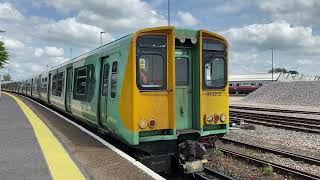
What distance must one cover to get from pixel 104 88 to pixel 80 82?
3031mm

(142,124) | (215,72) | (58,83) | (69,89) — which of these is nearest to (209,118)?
(215,72)

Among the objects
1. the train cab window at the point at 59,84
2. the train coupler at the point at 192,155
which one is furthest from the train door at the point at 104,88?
the train cab window at the point at 59,84

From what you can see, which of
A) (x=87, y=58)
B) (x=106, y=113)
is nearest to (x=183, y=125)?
(x=106, y=113)

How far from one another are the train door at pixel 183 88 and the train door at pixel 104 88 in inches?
69.8

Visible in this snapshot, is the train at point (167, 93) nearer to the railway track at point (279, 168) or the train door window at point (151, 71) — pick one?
the train door window at point (151, 71)

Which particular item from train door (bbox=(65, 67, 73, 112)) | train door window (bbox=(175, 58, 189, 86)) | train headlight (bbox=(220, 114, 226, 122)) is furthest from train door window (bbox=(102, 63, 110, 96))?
train door (bbox=(65, 67, 73, 112))

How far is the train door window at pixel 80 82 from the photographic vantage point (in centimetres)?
1176

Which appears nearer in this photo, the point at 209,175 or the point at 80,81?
the point at 209,175

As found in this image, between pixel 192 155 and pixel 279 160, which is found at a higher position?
pixel 192 155

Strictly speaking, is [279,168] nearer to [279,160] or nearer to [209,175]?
[279,160]

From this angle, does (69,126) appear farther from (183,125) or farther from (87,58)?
(183,125)

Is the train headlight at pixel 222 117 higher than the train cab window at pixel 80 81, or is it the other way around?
the train cab window at pixel 80 81

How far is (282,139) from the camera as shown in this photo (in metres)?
14.0

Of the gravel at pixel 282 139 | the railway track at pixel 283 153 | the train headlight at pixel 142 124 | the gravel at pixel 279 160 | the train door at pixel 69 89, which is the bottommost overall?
the gravel at pixel 279 160
